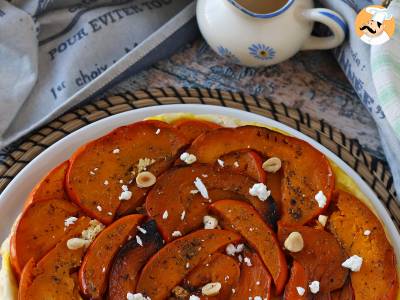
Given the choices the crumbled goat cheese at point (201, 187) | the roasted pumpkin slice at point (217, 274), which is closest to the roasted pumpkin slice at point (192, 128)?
the crumbled goat cheese at point (201, 187)

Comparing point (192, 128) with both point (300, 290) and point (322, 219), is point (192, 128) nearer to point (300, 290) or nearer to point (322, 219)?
point (322, 219)

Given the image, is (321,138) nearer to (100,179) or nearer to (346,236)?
(346,236)

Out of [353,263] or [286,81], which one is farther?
[286,81]

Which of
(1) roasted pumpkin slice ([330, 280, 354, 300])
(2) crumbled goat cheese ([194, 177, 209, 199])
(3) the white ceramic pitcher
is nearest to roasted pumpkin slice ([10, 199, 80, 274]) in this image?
(2) crumbled goat cheese ([194, 177, 209, 199])

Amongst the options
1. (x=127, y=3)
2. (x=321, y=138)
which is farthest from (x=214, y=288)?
(x=127, y=3)

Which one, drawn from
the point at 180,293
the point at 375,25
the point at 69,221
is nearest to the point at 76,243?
the point at 69,221

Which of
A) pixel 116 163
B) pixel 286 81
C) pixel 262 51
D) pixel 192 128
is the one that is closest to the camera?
pixel 116 163
